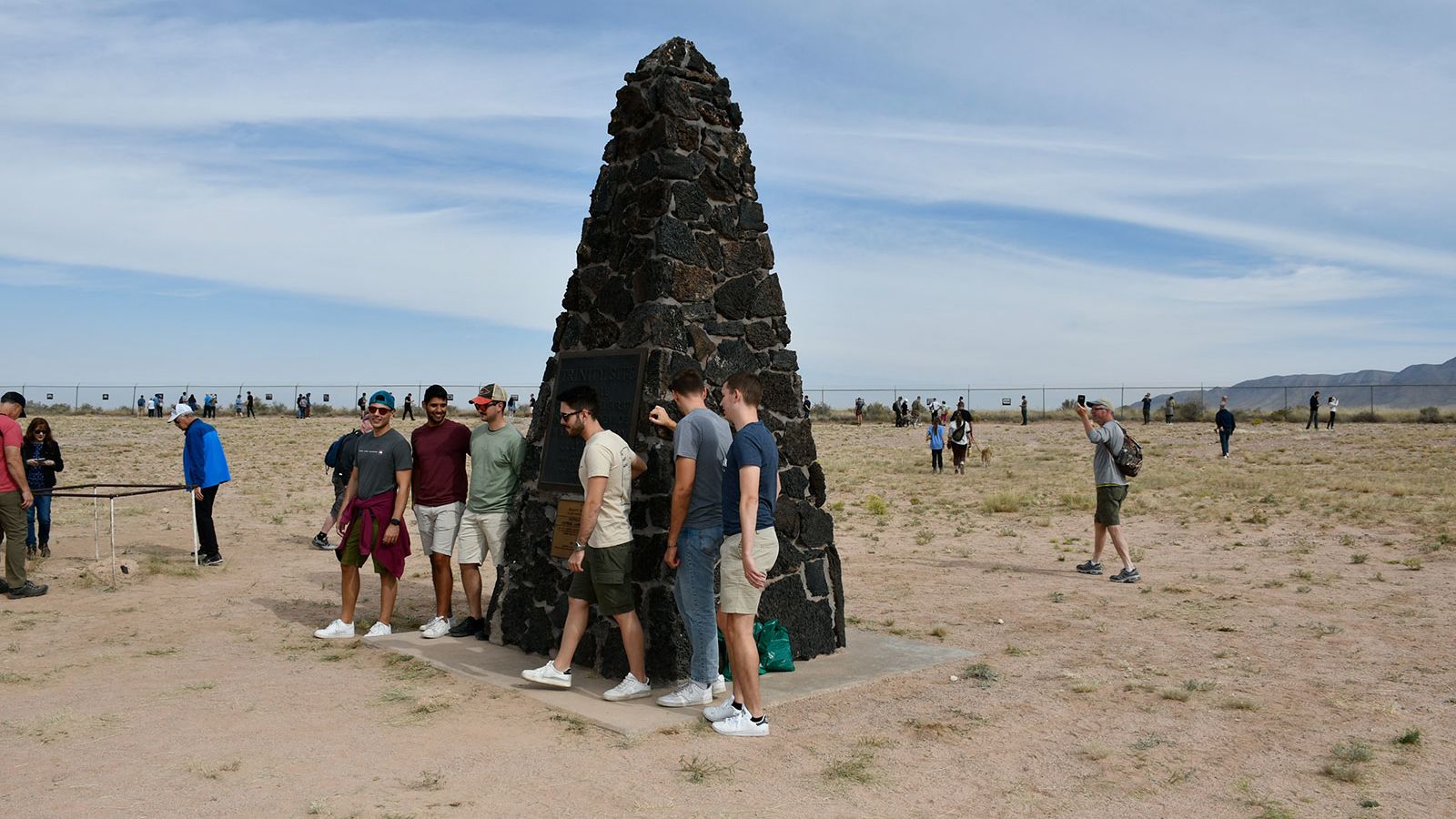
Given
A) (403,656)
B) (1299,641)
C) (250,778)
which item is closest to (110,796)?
(250,778)

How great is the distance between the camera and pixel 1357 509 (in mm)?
17172

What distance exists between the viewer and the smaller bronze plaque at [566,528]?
6898mm

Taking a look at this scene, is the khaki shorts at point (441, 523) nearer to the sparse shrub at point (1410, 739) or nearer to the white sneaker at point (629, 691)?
the white sneaker at point (629, 691)

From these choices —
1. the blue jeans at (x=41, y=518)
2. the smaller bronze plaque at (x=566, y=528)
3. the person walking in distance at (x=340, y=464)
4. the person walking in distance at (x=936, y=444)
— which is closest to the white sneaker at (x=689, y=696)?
the smaller bronze plaque at (x=566, y=528)

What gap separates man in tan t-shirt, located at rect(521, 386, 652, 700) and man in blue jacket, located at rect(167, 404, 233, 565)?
21.1 feet

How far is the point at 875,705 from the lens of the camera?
657 centimetres

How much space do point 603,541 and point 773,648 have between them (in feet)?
5.34

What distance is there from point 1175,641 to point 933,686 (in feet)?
8.32

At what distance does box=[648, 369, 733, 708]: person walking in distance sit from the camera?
232 inches

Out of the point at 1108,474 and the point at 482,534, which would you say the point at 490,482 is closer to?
the point at 482,534

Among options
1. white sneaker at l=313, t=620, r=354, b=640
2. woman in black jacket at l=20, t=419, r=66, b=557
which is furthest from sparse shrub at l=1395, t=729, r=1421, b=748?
woman in black jacket at l=20, t=419, r=66, b=557

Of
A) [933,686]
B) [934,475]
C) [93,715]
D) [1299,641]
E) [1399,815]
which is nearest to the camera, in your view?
[1399,815]

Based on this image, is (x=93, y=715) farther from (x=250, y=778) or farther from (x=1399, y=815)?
(x=1399, y=815)

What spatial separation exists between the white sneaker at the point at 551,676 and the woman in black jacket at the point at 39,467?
759 centimetres
